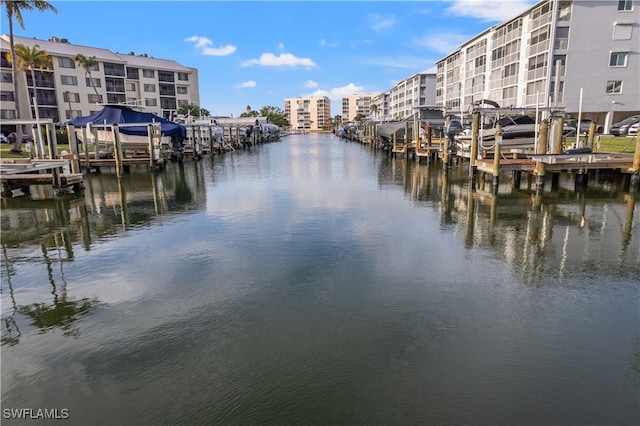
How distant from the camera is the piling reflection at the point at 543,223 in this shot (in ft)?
32.0

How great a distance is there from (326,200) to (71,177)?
11725mm

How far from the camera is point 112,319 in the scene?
7078 mm

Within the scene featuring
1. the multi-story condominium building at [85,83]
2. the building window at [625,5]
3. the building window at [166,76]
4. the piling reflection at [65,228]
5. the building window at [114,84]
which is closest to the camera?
the piling reflection at [65,228]

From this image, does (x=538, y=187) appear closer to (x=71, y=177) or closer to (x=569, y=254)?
(x=569, y=254)

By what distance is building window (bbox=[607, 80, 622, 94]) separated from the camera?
44.9 metres

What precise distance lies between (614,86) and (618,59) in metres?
2.79

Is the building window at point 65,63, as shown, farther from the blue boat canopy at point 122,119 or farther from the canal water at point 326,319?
the canal water at point 326,319

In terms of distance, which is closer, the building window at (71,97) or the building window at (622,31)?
the building window at (622,31)

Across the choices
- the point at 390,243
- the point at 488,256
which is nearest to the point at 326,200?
the point at 390,243

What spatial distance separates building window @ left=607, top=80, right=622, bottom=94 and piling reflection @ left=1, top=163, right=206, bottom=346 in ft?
147

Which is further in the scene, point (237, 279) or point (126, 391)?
point (237, 279)

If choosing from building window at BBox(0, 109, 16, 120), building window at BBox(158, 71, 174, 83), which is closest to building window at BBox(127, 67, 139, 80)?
building window at BBox(158, 71, 174, 83)

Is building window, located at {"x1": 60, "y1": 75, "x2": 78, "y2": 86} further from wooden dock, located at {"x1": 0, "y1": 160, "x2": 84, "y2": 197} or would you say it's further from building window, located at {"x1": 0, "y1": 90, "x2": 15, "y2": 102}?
wooden dock, located at {"x1": 0, "y1": 160, "x2": 84, "y2": 197}

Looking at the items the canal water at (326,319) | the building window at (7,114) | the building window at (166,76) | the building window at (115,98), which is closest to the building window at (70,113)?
the building window at (115,98)
